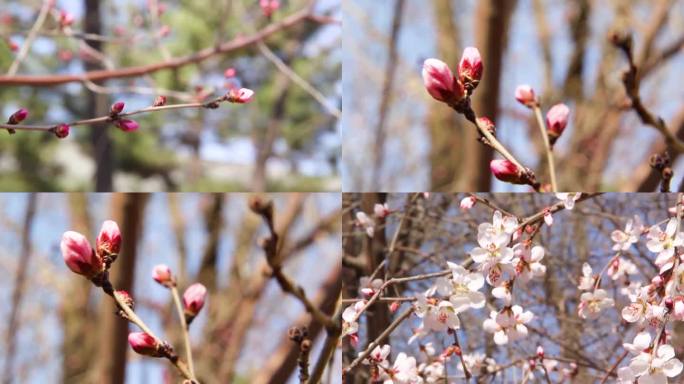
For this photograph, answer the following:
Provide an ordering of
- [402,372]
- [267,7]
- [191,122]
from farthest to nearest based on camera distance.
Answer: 1. [191,122]
2. [267,7]
3. [402,372]

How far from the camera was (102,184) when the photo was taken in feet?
9.39

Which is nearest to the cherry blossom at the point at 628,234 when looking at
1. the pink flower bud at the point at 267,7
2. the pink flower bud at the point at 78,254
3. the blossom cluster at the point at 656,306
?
the blossom cluster at the point at 656,306

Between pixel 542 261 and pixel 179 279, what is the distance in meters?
1.71

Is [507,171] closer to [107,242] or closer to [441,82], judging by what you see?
[441,82]

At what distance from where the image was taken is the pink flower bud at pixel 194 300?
22.4 inches

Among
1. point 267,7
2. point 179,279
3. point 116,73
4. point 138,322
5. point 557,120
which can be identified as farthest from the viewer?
point 179,279

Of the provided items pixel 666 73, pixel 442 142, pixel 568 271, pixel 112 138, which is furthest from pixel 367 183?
pixel 112 138

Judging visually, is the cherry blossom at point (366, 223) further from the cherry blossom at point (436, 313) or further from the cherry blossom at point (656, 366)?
the cherry blossom at point (656, 366)

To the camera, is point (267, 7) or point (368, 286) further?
point (267, 7)

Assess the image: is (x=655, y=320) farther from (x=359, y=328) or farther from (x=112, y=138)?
(x=112, y=138)

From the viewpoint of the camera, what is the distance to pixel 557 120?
57 cm

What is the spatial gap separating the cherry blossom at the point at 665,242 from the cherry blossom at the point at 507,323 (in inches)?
4.9

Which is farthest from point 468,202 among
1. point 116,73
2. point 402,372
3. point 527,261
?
point 116,73

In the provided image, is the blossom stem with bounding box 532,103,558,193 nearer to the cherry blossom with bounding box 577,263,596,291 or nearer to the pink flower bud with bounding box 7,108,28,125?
the cherry blossom with bounding box 577,263,596,291
